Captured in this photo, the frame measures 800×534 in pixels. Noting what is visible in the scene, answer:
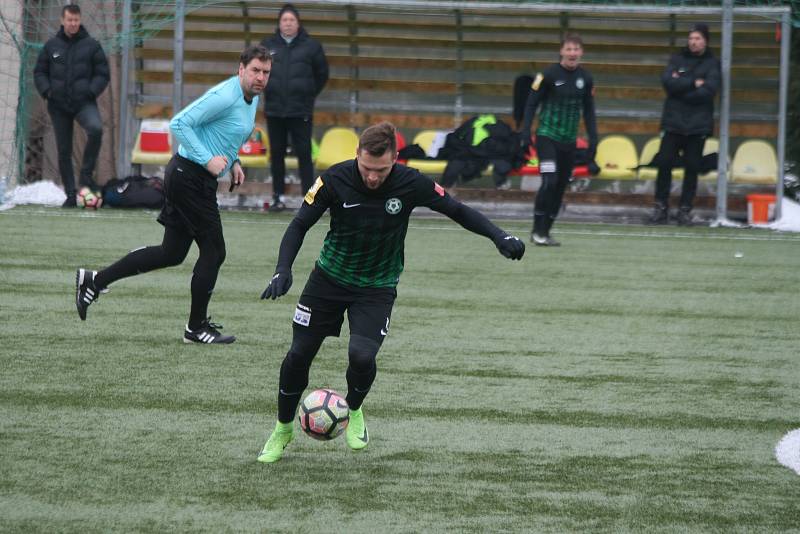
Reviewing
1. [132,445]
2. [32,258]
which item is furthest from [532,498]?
[32,258]

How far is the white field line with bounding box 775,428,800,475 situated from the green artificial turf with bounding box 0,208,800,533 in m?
0.05

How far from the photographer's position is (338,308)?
5.39 metres

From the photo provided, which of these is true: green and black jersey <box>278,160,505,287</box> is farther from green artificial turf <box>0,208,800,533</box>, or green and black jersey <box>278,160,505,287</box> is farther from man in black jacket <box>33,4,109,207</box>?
man in black jacket <box>33,4,109,207</box>

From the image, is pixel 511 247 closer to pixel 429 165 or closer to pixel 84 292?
pixel 84 292

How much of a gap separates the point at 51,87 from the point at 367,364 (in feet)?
36.4

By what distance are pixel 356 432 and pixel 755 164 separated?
506 inches

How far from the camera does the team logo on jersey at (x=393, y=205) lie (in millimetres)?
5352

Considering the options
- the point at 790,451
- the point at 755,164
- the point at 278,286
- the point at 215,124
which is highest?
the point at 215,124

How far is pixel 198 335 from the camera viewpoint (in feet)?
25.4

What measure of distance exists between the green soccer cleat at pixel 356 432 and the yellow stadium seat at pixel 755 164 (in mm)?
12555

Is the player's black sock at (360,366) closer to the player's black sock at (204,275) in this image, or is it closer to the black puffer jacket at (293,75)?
the player's black sock at (204,275)

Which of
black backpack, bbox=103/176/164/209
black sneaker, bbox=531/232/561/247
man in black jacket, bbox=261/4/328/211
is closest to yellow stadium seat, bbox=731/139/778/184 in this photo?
black sneaker, bbox=531/232/561/247

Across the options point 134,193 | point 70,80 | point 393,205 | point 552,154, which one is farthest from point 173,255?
point 134,193

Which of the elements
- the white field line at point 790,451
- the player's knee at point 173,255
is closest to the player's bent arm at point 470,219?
the white field line at point 790,451
